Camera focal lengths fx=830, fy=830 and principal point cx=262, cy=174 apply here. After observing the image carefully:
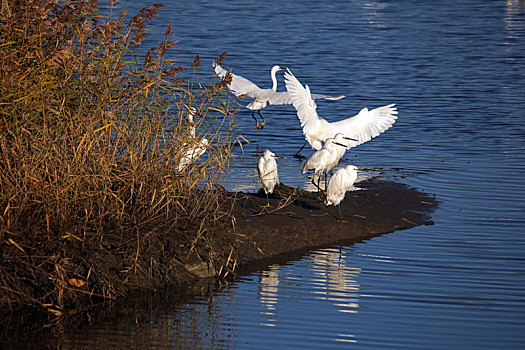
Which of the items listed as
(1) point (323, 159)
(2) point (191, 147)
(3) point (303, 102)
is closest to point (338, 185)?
(1) point (323, 159)

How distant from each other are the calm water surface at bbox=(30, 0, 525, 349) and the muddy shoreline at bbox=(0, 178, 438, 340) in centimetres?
22

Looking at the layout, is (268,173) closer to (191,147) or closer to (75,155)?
(191,147)

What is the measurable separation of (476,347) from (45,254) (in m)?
3.38

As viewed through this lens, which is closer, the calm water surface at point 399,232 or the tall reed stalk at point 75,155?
the calm water surface at point 399,232

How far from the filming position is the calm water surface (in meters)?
6.37

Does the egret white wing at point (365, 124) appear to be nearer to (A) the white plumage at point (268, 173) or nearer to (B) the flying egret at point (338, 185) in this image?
(A) the white plumage at point (268, 173)

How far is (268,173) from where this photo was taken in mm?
9211

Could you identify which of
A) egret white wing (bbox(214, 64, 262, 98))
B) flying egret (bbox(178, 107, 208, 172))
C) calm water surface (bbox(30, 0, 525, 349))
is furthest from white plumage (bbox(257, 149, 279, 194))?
egret white wing (bbox(214, 64, 262, 98))

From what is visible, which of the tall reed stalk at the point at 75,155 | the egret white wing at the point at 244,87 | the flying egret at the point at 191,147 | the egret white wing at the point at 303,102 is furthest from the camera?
the egret white wing at the point at 244,87

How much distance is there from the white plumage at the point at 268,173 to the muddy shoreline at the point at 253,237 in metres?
0.16

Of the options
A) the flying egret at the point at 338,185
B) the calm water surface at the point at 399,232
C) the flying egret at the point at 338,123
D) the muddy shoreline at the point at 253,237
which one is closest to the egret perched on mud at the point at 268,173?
the muddy shoreline at the point at 253,237

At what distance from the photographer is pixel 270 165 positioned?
9.48 m

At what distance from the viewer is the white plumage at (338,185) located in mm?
9048

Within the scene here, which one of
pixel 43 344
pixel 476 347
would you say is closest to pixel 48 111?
pixel 43 344
